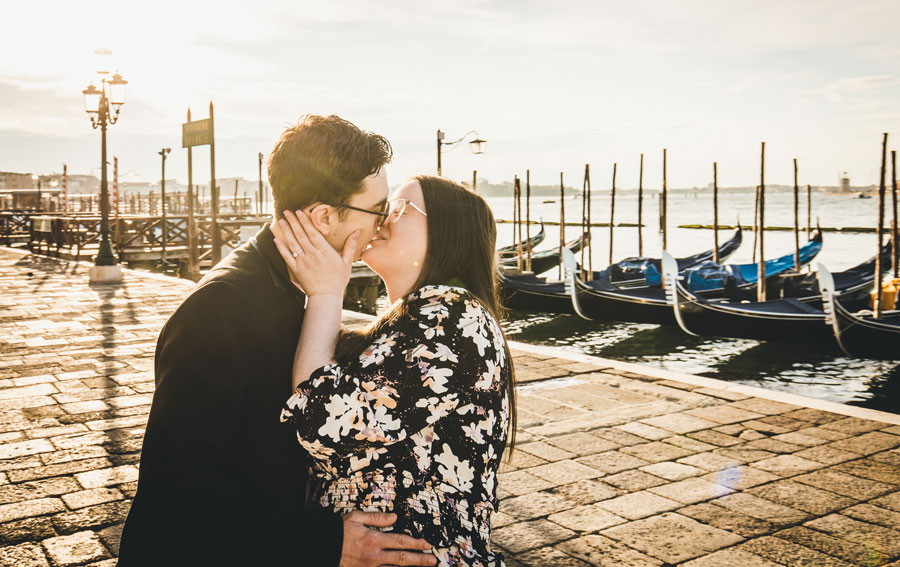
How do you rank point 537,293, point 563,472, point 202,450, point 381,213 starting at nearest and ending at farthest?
point 202,450, point 381,213, point 563,472, point 537,293

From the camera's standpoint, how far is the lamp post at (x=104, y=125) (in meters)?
14.4

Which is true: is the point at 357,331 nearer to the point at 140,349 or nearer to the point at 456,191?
the point at 456,191

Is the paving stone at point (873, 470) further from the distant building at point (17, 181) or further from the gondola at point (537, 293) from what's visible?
the distant building at point (17, 181)

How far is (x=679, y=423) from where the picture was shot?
5219 mm

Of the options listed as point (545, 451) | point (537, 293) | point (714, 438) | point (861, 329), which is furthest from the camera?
point (537, 293)

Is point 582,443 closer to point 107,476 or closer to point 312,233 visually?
point 107,476

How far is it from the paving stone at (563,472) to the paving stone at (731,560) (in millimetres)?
1003

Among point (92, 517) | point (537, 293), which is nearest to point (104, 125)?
point (537, 293)

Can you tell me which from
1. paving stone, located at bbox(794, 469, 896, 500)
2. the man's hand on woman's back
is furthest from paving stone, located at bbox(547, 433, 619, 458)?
the man's hand on woman's back

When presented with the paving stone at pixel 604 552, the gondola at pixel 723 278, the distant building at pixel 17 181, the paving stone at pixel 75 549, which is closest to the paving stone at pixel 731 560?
the paving stone at pixel 604 552

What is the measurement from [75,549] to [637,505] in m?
2.62

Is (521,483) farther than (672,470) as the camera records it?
No

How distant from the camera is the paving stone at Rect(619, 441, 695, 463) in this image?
4.47 meters

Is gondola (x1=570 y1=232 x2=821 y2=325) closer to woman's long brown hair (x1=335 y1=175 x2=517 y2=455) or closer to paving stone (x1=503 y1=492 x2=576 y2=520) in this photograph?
paving stone (x1=503 y1=492 x2=576 y2=520)
